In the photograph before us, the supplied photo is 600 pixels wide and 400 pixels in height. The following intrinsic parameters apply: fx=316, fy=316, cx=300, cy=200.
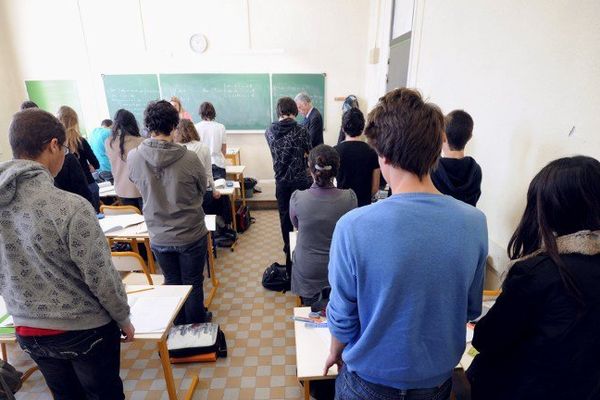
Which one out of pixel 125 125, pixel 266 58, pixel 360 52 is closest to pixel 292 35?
pixel 266 58

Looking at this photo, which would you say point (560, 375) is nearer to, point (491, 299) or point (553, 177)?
point (553, 177)

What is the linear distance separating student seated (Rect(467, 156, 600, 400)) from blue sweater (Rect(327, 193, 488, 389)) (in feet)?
0.38

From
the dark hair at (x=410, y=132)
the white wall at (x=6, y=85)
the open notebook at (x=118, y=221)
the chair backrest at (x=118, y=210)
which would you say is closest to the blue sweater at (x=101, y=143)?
the chair backrest at (x=118, y=210)

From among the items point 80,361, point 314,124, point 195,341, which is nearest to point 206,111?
point 314,124

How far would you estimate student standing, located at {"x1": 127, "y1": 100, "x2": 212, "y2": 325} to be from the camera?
1.73m

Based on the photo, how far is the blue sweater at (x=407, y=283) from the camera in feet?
2.32

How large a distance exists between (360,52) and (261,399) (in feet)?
14.6

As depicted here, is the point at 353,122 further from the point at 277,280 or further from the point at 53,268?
the point at 53,268

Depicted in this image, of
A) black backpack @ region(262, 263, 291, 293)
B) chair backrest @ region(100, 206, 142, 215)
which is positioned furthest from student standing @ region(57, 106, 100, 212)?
black backpack @ region(262, 263, 291, 293)

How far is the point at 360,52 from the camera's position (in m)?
4.62

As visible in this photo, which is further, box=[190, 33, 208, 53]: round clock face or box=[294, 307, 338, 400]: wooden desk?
box=[190, 33, 208, 53]: round clock face

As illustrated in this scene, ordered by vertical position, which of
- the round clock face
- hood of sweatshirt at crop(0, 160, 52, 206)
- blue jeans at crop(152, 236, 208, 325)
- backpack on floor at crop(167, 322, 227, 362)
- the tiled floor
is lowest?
the tiled floor

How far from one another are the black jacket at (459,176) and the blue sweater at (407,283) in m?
0.96

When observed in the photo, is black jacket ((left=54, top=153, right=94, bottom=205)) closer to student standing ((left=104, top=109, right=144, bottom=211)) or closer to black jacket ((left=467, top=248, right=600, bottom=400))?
student standing ((left=104, top=109, right=144, bottom=211))
